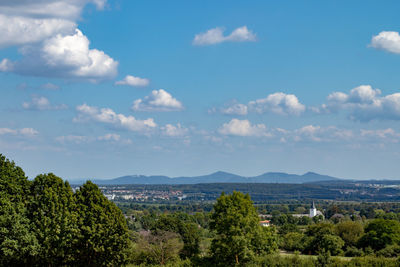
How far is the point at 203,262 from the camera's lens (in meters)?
50.2

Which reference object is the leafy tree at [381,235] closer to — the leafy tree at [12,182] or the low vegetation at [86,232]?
the low vegetation at [86,232]

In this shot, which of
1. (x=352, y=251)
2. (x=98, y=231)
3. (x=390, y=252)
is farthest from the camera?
Result: (x=352, y=251)

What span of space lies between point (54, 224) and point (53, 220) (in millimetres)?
358

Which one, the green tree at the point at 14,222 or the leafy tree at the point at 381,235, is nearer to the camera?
the green tree at the point at 14,222

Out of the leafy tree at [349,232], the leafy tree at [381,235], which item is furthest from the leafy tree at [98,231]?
the leafy tree at [349,232]

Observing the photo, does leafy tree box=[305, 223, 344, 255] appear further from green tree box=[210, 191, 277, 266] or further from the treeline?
the treeline

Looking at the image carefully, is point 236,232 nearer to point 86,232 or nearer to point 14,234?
point 86,232

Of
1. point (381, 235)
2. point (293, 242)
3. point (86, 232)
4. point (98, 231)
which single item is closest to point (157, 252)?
point (98, 231)

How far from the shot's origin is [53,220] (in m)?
42.2

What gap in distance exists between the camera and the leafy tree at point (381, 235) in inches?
2972

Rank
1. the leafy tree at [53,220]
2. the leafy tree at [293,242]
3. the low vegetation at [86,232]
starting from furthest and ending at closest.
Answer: the leafy tree at [293,242]
the leafy tree at [53,220]
the low vegetation at [86,232]

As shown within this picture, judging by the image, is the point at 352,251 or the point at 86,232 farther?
the point at 352,251

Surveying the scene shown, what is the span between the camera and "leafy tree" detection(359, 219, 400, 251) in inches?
2972

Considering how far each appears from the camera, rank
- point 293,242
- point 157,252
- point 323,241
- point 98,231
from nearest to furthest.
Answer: point 98,231, point 157,252, point 323,241, point 293,242
